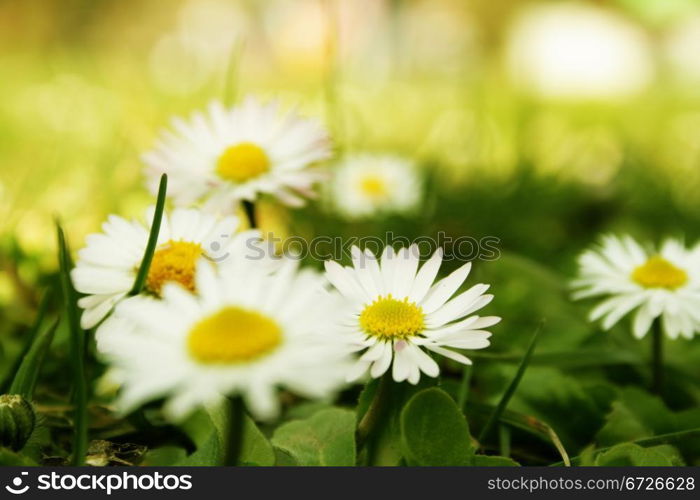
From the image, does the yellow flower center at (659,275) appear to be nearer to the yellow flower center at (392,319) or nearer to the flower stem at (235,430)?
the yellow flower center at (392,319)

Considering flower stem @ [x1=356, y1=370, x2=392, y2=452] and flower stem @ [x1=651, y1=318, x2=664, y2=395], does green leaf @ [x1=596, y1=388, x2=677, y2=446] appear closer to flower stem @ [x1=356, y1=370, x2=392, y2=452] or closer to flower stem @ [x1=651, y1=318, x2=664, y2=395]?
flower stem @ [x1=651, y1=318, x2=664, y2=395]

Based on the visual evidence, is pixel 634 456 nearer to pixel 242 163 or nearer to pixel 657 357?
pixel 657 357

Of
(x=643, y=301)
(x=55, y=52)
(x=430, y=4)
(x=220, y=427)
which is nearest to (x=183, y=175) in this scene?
(x=220, y=427)

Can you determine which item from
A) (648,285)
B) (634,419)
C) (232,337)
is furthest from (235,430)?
(648,285)

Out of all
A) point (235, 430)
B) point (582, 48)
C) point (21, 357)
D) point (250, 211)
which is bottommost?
point (235, 430)

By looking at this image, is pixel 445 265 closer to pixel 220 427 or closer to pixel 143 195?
pixel 220 427

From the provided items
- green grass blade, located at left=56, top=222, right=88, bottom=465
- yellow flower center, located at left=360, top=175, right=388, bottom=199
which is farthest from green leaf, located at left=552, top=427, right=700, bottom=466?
yellow flower center, located at left=360, top=175, right=388, bottom=199
